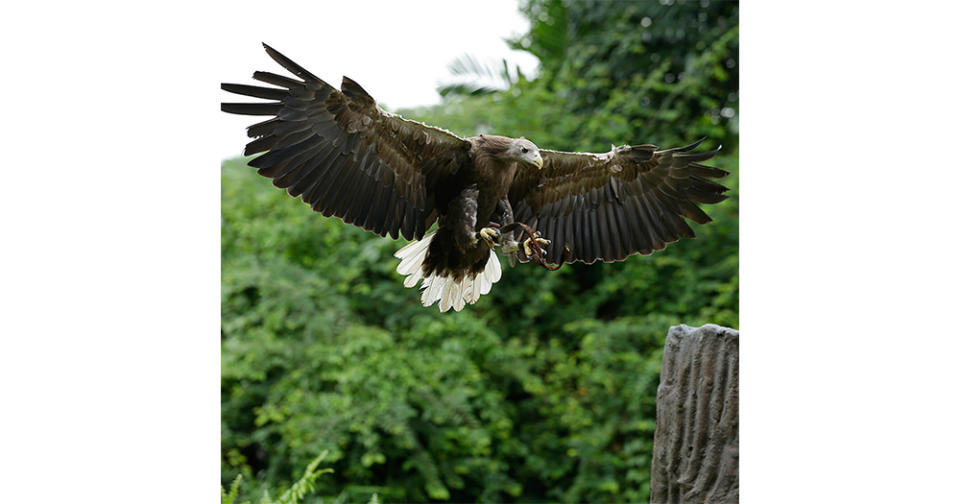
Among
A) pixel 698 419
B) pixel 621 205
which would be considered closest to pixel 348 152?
pixel 621 205

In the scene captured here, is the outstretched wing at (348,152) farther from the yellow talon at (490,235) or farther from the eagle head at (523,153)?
the yellow talon at (490,235)

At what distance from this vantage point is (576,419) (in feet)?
15.4

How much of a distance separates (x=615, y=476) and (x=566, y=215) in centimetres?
288

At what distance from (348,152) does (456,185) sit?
0.29 m

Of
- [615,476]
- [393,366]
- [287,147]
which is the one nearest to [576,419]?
[615,476]

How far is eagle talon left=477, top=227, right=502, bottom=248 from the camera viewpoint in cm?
194

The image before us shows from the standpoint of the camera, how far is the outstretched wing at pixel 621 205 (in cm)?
233

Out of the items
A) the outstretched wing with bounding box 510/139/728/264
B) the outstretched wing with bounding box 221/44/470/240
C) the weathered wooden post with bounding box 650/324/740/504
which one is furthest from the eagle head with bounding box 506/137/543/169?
the weathered wooden post with bounding box 650/324/740/504

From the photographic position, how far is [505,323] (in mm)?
5016

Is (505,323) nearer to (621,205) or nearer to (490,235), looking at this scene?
(621,205)

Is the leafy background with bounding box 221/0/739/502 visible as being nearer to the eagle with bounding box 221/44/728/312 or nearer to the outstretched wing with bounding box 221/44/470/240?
the eagle with bounding box 221/44/728/312

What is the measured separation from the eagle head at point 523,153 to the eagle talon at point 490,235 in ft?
0.63

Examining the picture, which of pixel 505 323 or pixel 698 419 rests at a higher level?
pixel 505 323
